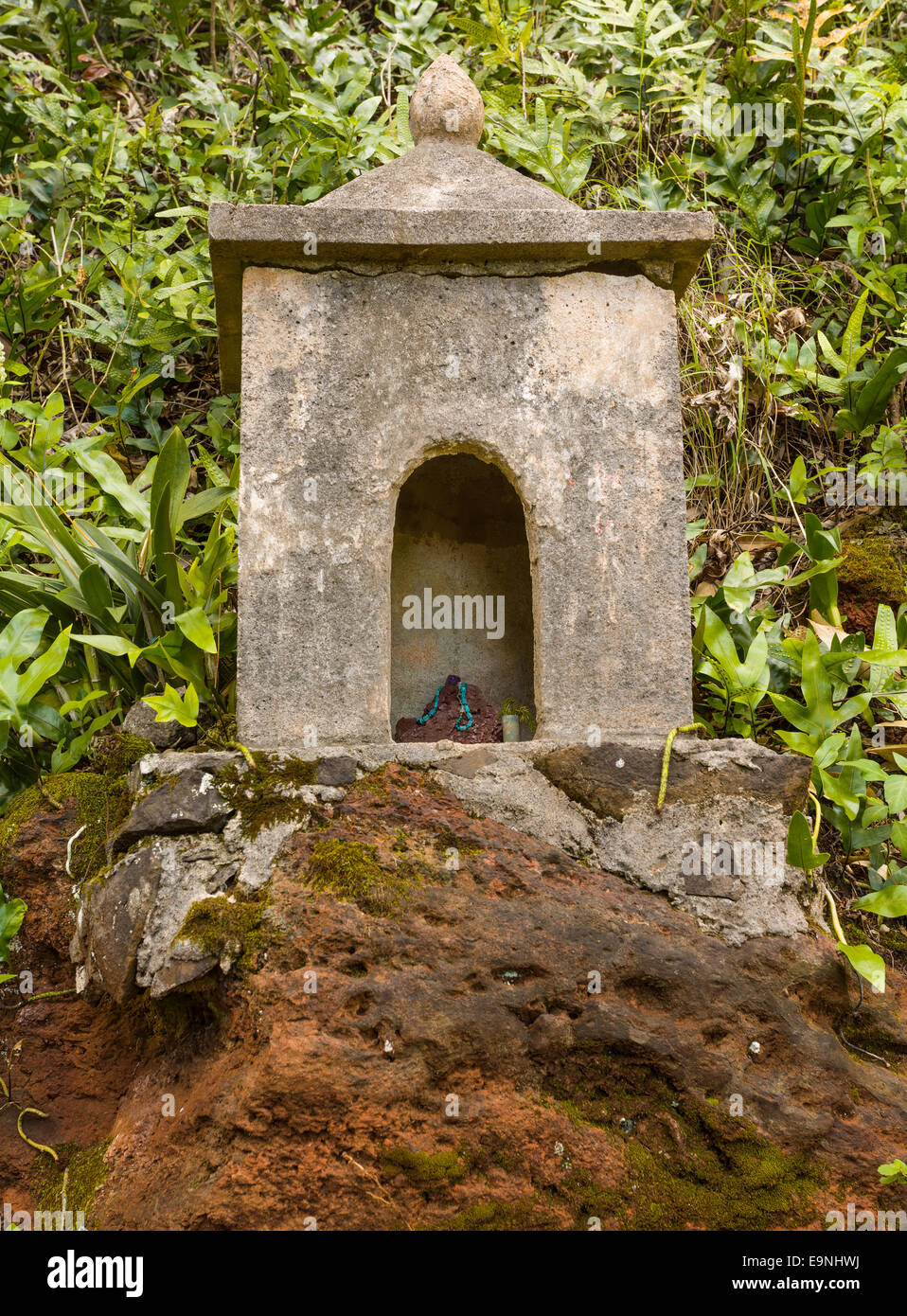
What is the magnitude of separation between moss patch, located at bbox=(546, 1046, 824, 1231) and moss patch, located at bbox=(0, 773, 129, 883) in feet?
4.76

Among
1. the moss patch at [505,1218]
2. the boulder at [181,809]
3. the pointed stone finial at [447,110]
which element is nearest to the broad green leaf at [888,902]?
the moss patch at [505,1218]

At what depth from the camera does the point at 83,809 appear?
137 inches

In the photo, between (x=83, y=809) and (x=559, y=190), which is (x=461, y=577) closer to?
(x=83, y=809)

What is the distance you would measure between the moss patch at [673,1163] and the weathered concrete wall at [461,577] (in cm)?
162

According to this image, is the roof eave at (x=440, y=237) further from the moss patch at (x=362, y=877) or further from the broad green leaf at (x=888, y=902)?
the broad green leaf at (x=888, y=902)

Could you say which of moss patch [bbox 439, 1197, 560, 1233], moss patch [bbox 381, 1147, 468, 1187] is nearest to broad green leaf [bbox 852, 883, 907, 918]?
moss patch [bbox 439, 1197, 560, 1233]

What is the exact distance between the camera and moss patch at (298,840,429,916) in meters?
2.83

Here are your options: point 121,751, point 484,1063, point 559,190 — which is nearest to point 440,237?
A: point 121,751

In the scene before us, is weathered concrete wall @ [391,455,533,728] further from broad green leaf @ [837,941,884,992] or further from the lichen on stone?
broad green leaf @ [837,941,884,992]

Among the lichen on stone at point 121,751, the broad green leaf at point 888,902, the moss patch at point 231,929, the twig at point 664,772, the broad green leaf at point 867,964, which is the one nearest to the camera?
the moss patch at point 231,929

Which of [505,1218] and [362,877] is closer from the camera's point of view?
[505,1218]

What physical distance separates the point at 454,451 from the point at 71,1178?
7.24ft

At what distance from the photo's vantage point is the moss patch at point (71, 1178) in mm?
2965
